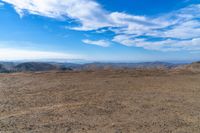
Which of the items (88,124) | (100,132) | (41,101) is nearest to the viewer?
(100,132)

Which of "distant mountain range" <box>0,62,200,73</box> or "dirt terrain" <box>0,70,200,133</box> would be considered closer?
"dirt terrain" <box>0,70,200,133</box>

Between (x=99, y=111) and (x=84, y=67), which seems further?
(x=84, y=67)

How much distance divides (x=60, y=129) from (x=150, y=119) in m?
2.93

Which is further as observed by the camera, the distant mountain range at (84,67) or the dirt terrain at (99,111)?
the distant mountain range at (84,67)

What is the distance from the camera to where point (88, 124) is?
21.4ft

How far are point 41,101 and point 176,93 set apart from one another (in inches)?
274

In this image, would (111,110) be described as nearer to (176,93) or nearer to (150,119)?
(150,119)

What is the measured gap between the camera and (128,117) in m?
7.23

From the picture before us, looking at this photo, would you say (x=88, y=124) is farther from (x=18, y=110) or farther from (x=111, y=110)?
(x=18, y=110)

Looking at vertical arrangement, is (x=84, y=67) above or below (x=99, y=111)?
above

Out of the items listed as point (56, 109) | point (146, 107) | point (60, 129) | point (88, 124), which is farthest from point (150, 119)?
point (56, 109)

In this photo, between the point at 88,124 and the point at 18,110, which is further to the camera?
the point at 18,110

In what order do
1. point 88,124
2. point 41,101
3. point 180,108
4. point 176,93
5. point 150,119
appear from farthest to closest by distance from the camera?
point 176,93, point 41,101, point 180,108, point 150,119, point 88,124

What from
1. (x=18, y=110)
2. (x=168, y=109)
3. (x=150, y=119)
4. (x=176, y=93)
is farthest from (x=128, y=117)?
(x=176, y=93)
